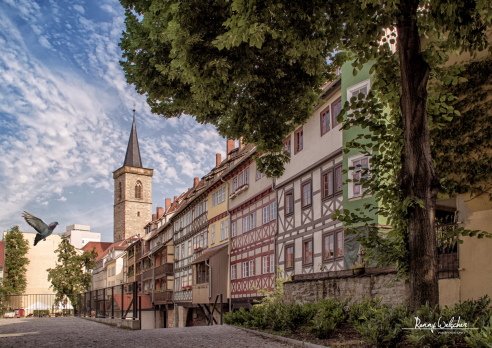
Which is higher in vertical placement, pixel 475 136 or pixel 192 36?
pixel 192 36

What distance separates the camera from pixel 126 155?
10512 centimetres

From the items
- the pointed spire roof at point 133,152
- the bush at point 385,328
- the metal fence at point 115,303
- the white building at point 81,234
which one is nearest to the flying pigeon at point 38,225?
the metal fence at point 115,303

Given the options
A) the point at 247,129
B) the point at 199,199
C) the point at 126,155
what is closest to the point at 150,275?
the point at 199,199

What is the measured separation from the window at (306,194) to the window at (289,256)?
2174mm

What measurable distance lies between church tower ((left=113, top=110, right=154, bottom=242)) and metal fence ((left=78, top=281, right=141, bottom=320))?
258 ft

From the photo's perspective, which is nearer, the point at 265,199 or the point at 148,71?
the point at 148,71

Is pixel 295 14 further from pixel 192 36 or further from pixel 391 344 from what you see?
pixel 391 344

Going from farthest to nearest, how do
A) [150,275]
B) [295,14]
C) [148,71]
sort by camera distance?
[150,275], [148,71], [295,14]

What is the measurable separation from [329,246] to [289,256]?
374cm

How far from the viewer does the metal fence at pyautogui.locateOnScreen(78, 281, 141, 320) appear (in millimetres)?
14345

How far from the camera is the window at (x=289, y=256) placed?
2269 cm

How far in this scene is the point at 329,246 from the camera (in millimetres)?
19625

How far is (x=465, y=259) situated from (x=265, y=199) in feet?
50.7

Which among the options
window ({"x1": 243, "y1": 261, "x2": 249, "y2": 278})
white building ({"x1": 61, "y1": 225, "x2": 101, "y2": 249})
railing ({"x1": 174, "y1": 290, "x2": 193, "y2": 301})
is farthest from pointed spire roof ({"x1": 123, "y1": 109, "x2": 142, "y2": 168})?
window ({"x1": 243, "y1": 261, "x2": 249, "y2": 278})
